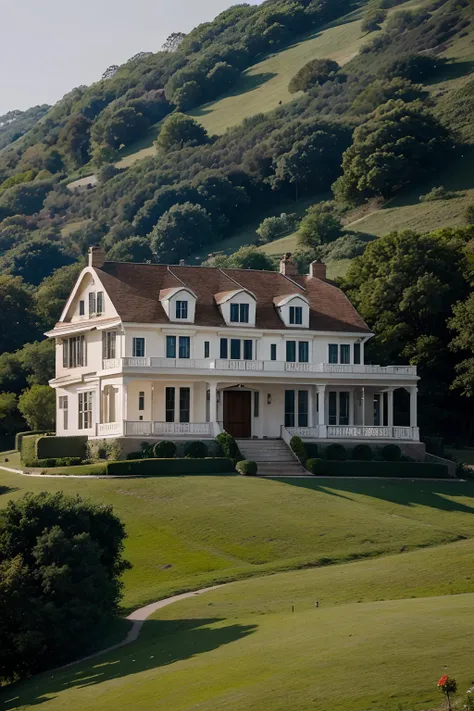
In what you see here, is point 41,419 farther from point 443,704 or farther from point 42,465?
point 443,704

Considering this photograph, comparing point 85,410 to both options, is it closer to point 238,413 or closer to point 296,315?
point 238,413

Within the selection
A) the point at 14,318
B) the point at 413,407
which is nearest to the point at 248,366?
the point at 413,407

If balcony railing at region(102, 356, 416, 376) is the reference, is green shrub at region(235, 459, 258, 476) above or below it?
below

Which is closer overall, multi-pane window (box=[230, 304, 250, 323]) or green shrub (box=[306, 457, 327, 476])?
green shrub (box=[306, 457, 327, 476])

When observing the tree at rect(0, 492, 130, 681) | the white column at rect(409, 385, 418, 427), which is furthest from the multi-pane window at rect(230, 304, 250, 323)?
the tree at rect(0, 492, 130, 681)

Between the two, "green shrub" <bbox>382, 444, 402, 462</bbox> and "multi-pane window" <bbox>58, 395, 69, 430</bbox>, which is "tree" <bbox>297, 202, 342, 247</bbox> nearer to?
"multi-pane window" <bbox>58, 395, 69, 430</bbox>

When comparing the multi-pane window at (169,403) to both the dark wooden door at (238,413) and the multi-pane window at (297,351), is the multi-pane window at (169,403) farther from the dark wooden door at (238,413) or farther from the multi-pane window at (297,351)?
the multi-pane window at (297,351)

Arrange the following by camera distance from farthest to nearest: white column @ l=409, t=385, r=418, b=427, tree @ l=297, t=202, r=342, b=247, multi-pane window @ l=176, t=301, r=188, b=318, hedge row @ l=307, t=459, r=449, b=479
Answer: tree @ l=297, t=202, r=342, b=247
multi-pane window @ l=176, t=301, r=188, b=318
white column @ l=409, t=385, r=418, b=427
hedge row @ l=307, t=459, r=449, b=479

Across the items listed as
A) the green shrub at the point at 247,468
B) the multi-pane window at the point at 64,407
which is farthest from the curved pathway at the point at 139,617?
the multi-pane window at the point at 64,407
